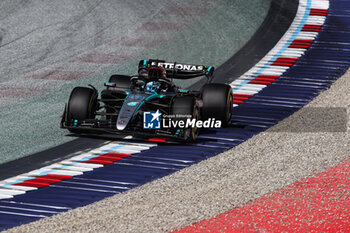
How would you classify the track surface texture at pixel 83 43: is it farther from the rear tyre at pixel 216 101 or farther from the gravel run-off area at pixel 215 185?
the gravel run-off area at pixel 215 185

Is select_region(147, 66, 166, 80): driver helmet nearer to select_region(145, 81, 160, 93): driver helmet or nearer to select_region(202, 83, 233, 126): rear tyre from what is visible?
select_region(145, 81, 160, 93): driver helmet

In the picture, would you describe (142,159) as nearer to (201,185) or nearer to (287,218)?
(201,185)

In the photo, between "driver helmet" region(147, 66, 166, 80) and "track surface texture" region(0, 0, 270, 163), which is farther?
"track surface texture" region(0, 0, 270, 163)

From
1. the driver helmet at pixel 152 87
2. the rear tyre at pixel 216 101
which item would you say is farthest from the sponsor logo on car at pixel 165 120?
the rear tyre at pixel 216 101

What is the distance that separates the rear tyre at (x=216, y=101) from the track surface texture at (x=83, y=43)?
3.07 meters

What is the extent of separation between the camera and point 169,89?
616 inches

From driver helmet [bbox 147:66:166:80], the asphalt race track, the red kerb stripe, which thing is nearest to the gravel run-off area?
the asphalt race track

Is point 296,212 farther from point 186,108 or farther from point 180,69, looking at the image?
point 180,69

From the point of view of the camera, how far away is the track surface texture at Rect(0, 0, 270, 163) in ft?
57.4

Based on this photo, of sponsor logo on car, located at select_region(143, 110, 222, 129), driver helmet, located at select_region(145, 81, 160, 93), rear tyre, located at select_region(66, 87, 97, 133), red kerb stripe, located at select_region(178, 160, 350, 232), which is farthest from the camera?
driver helmet, located at select_region(145, 81, 160, 93)

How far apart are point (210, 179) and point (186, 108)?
2.30 m

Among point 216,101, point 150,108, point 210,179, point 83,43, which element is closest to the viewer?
point 210,179

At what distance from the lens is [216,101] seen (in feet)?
51.5

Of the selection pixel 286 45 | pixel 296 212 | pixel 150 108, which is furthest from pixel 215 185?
pixel 286 45
